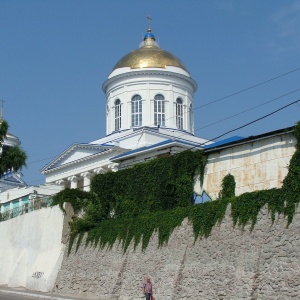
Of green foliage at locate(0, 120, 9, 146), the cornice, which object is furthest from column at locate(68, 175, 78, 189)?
green foliage at locate(0, 120, 9, 146)

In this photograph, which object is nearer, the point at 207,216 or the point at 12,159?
the point at 207,216

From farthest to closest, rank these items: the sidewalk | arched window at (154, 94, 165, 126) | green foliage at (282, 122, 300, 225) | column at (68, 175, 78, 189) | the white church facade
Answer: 1. arched window at (154, 94, 165, 126)
2. column at (68, 175, 78, 189)
3. the white church facade
4. the sidewalk
5. green foliage at (282, 122, 300, 225)

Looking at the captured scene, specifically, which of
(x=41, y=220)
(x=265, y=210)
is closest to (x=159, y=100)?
(x=41, y=220)

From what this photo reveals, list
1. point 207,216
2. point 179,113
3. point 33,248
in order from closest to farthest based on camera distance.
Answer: point 207,216 → point 33,248 → point 179,113

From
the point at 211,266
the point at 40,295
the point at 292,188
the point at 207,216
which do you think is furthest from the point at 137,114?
the point at 292,188

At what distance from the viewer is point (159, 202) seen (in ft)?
86.9

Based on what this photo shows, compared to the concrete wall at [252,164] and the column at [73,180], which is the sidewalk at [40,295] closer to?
the concrete wall at [252,164]

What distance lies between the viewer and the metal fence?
34125 mm

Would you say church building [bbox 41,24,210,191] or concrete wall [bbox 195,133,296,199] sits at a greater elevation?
church building [bbox 41,24,210,191]

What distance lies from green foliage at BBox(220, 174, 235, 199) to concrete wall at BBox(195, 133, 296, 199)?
173 millimetres

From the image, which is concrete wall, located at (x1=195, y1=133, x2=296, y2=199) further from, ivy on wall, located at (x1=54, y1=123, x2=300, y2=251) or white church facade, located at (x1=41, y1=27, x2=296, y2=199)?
white church facade, located at (x1=41, y1=27, x2=296, y2=199)

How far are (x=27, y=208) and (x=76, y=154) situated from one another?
1587 centimetres

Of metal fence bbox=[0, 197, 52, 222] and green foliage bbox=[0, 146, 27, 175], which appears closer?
metal fence bbox=[0, 197, 52, 222]

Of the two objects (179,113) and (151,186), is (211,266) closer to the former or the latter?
(151,186)
